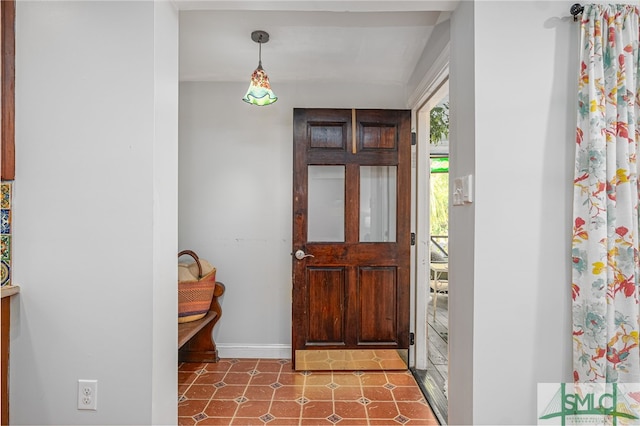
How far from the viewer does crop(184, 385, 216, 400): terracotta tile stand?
8.57 feet

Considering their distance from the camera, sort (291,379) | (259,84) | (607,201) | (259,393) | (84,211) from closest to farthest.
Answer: (607,201) < (84,211) < (259,84) < (259,393) < (291,379)

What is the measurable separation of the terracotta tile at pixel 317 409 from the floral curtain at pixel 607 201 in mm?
→ 1455

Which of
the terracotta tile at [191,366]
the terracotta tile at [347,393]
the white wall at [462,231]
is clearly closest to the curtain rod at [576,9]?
the white wall at [462,231]

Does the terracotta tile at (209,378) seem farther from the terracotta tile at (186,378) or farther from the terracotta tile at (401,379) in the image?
the terracotta tile at (401,379)

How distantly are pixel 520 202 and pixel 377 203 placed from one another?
63.6 inches

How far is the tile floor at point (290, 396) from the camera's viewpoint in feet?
7.66

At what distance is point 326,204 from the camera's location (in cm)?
317

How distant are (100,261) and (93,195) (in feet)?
0.93

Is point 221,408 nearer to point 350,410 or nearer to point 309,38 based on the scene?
point 350,410

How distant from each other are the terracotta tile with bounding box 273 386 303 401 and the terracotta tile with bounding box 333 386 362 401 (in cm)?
25

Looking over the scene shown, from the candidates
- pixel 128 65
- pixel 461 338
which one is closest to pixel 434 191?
pixel 461 338

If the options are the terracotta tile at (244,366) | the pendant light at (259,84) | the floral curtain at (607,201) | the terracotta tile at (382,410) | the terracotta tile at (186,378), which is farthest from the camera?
the terracotta tile at (244,366)

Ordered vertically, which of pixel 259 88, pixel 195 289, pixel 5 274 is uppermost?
pixel 259 88

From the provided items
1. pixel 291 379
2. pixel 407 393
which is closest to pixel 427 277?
pixel 407 393
